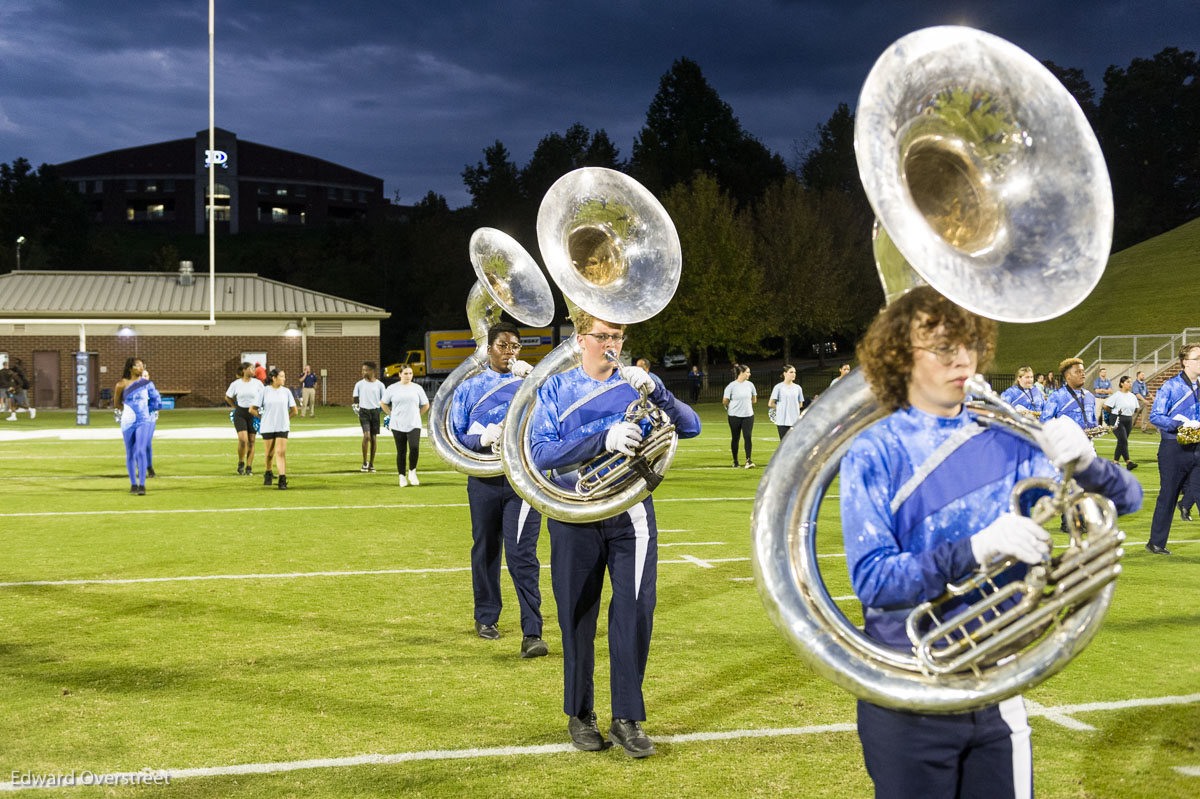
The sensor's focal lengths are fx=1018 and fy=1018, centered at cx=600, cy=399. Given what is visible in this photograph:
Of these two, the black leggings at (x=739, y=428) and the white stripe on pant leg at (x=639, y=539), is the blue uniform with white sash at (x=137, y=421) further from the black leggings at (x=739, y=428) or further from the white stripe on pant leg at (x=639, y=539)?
the white stripe on pant leg at (x=639, y=539)

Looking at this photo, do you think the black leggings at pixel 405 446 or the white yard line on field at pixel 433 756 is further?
the black leggings at pixel 405 446

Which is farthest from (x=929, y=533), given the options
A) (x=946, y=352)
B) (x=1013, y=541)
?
(x=946, y=352)

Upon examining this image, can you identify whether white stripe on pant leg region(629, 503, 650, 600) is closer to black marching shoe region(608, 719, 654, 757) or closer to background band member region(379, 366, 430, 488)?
black marching shoe region(608, 719, 654, 757)

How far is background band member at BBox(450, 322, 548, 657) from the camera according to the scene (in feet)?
21.3

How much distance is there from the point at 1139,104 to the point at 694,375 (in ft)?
175

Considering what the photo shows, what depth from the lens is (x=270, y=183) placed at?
97.0 metres

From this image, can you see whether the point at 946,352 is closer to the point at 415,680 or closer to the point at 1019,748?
the point at 1019,748

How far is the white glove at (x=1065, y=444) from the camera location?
226 cm

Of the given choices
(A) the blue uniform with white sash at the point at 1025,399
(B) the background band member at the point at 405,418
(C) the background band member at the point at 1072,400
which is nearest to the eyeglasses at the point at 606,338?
(C) the background band member at the point at 1072,400

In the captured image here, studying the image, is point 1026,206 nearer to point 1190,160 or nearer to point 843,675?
point 843,675

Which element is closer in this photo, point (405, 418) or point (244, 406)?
point (405, 418)

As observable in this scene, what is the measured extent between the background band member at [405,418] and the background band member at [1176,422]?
9.73m

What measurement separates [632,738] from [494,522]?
8.21ft

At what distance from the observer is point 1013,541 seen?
86.6 inches
